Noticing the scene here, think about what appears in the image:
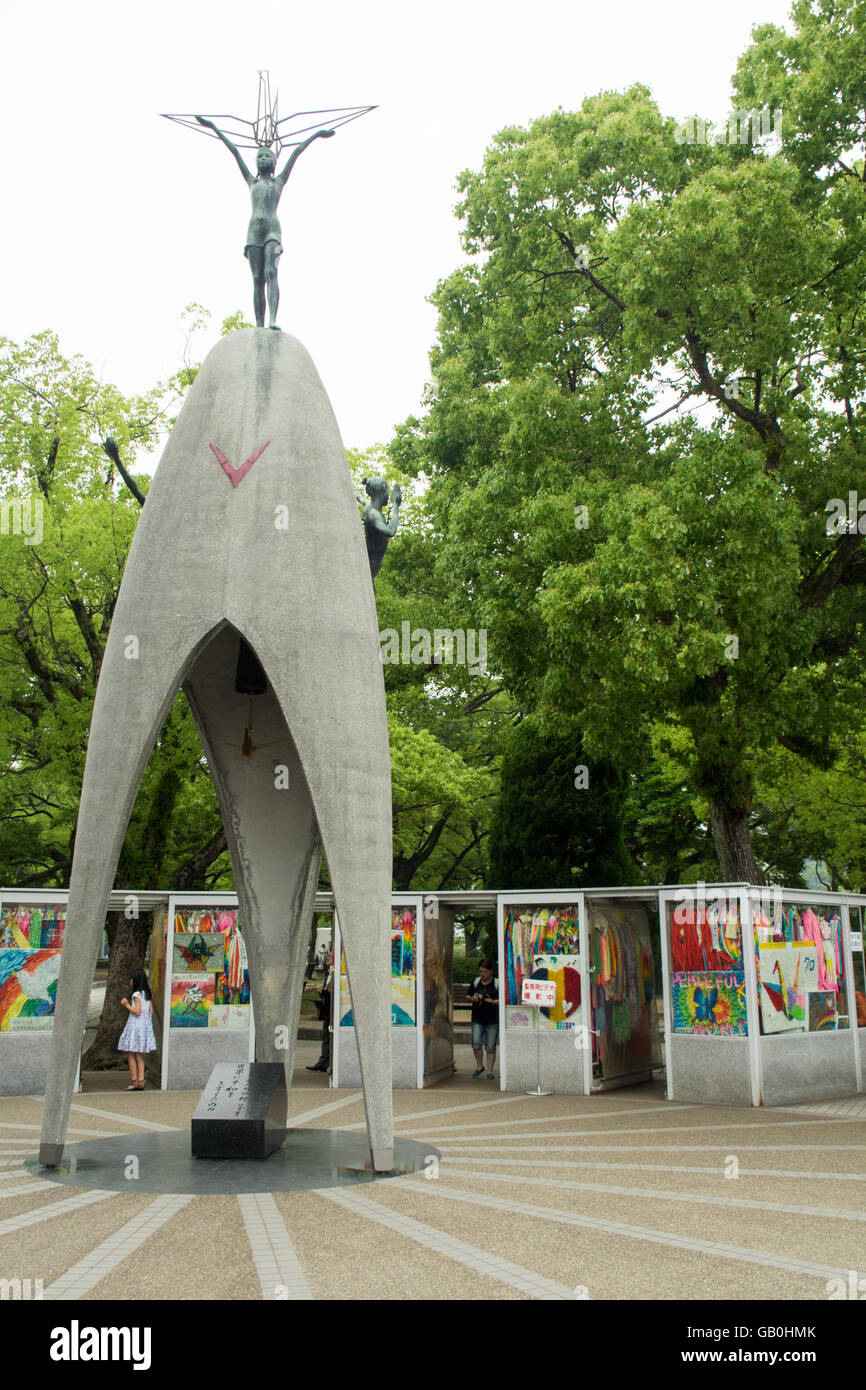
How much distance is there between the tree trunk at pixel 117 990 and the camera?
18938mm

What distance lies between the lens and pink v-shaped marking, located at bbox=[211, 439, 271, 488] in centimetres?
1028

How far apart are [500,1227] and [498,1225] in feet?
0.19

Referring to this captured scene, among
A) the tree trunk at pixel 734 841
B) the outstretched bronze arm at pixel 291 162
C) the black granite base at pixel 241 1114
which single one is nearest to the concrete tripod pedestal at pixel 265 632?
the black granite base at pixel 241 1114

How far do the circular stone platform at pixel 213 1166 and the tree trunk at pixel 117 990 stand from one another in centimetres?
845

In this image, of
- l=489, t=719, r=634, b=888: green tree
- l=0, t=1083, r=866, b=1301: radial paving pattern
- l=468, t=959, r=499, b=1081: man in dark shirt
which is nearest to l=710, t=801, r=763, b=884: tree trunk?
l=468, t=959, r=499, b=1081: man in dark shirt

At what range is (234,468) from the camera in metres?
10.3

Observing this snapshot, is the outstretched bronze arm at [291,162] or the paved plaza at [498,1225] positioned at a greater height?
the outstretched bronze arm at [291,162]

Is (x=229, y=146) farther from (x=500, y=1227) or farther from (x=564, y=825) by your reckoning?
(x=564, y=825)

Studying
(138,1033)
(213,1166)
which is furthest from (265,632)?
(138,1033)

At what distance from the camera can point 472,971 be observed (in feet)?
111

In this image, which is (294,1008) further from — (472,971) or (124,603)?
(472,971)

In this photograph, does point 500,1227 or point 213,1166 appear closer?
point 500,1227

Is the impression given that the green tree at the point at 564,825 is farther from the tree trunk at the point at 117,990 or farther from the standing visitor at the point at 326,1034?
the tree trunk at the point at 117,990


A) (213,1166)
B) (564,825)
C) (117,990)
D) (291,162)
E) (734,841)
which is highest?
(291,162)
